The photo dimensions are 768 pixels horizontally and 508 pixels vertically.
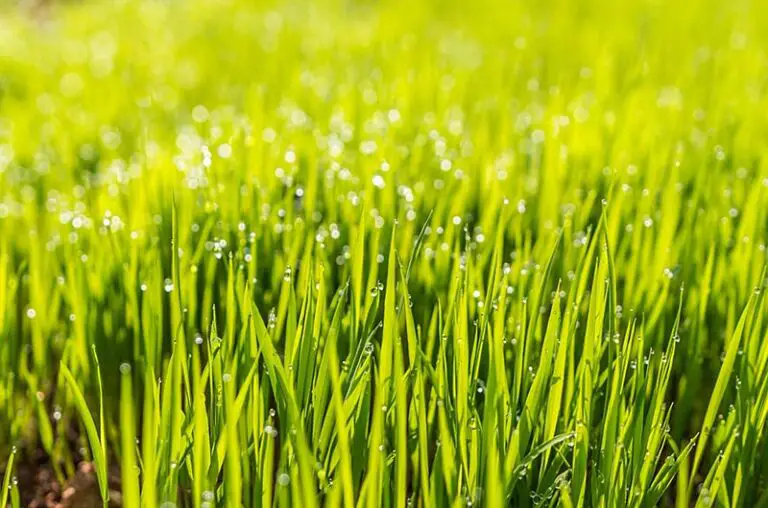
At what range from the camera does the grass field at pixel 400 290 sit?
936 mm

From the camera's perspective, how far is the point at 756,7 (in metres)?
3.56

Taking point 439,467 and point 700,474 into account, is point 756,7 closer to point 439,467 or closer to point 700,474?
point 700,474

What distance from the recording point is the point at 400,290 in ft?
3.83

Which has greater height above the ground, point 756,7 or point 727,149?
point 756,7

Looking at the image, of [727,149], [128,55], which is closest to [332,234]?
[727,149]

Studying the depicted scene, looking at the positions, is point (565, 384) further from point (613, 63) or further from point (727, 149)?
point (613, 63)

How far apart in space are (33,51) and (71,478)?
9.42ft

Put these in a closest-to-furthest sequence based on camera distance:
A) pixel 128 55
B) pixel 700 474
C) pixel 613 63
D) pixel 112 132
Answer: pixel 700 474 → pixel 112 132 → pixel 613 63 → pixel 128 55

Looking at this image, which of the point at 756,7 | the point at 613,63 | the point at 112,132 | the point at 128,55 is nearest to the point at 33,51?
the point at 128,55

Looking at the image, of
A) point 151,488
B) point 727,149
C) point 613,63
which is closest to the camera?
point 151,488

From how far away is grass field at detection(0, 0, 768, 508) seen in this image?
0.94 meters

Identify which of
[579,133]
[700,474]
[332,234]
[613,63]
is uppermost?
[613,63]

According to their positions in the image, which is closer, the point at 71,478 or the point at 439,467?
the point at 439,467

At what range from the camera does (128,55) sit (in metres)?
3.51
